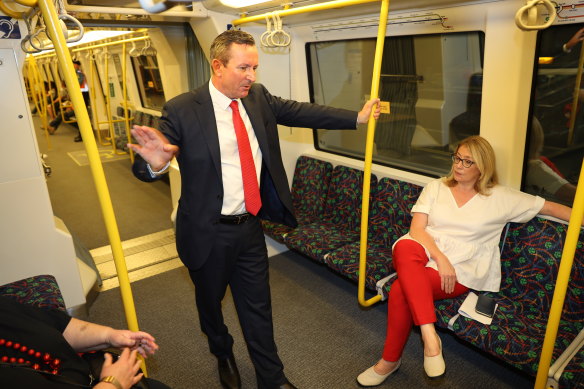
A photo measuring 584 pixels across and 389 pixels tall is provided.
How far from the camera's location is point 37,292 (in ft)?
9.93

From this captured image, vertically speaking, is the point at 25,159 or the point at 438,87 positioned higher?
the point at 438,87

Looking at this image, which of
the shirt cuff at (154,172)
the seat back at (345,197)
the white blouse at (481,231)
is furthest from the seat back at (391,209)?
the shirt cuff at (154,172)

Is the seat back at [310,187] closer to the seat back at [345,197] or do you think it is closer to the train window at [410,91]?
the seat back at [345,197]

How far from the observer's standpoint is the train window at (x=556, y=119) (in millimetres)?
2746

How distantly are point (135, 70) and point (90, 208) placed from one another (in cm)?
426

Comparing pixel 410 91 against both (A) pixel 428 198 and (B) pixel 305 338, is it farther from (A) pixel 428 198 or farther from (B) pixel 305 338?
(B) pixel 305 338

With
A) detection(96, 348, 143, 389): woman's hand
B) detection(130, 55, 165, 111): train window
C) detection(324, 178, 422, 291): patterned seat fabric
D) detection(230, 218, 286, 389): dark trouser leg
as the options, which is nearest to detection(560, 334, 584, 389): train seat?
detection(324, 178, 422, 291): patterned seat fabric

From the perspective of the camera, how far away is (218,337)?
112 inches

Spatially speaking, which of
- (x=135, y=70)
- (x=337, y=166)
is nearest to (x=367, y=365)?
(x=337, y=166)

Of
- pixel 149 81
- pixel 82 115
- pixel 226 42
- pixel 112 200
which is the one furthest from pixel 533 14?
pixel 149 81

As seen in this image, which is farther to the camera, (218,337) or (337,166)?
(337,166)

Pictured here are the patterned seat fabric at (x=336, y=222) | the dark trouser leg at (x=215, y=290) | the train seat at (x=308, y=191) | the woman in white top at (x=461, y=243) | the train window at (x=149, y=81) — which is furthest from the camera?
the train window at (x=149, y=81)

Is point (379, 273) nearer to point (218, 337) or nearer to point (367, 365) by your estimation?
point (367, 365)

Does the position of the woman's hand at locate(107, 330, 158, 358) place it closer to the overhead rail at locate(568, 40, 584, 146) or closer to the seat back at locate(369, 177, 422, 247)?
the seat back at locate(369, 177, 422, 247)
